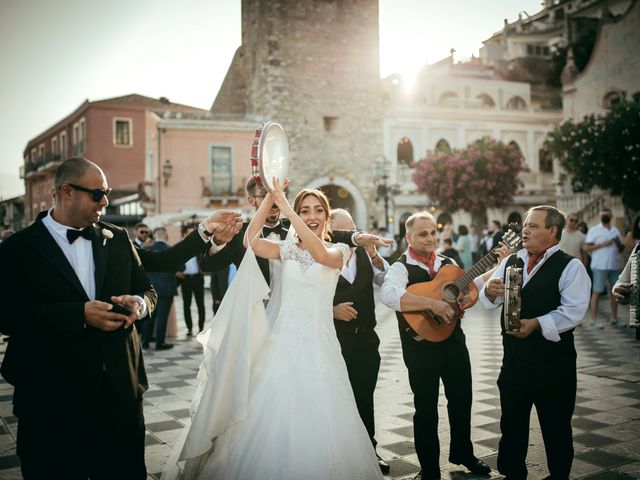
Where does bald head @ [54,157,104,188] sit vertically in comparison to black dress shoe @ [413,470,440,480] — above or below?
above

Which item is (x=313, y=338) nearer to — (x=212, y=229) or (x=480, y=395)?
(x=212, y=229)

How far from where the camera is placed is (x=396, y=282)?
176 inches

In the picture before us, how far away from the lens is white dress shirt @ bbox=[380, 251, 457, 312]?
4.35 m

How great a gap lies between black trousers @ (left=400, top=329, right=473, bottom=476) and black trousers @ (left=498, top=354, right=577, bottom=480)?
1.25ft

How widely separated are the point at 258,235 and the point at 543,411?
2.19 metres

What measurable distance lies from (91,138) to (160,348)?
32636 mm

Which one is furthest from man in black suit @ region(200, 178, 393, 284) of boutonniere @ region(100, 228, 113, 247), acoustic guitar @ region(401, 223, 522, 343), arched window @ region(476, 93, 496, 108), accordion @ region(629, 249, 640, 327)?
arched window @ region(476, 93, 496, 108)

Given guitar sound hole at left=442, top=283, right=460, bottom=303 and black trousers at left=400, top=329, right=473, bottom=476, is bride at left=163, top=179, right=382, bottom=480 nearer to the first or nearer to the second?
black trousers at left=400, top=329, right=473, bottom=476

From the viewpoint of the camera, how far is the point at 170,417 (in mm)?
5680

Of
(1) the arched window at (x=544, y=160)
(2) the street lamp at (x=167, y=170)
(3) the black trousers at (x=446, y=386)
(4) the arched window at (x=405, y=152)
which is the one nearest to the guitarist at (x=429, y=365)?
(3) the black trousers at (x=446, y=386)

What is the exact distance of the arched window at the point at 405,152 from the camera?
3691 cm

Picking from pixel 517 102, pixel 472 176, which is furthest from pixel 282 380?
pixel 517 102

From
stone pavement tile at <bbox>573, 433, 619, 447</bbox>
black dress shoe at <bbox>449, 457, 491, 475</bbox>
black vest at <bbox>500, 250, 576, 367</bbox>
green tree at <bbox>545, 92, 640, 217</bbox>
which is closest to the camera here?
black vest at <bbox>500, 250, 576, 367</bbox>

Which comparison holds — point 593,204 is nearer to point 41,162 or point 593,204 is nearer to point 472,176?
point 472,176
